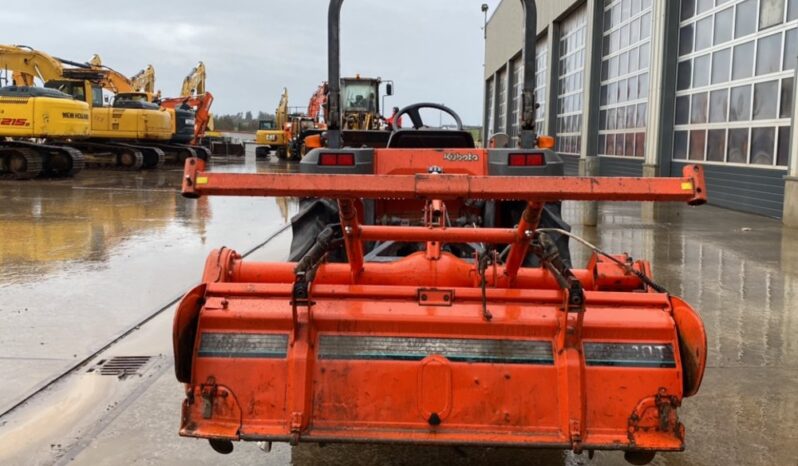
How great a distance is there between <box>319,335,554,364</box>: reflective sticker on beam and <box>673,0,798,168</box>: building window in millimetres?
9795

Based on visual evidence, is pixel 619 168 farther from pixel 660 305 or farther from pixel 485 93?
pixel 485 93

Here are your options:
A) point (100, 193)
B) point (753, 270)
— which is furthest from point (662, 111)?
point (100, 193)

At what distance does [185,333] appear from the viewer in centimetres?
270

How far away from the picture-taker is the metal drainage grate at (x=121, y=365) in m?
4.09

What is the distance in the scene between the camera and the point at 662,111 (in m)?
14.9

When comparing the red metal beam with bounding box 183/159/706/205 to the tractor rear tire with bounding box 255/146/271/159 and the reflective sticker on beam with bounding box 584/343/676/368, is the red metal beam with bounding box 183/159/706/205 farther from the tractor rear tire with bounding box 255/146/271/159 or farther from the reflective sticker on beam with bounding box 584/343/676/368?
the tractor rear tire with bounding box 255/146/271/159

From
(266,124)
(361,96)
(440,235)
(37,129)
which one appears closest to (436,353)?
(440,235)

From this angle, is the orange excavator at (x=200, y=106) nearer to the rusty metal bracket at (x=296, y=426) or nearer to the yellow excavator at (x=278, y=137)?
the yellow excavator at (x=278, y=137)

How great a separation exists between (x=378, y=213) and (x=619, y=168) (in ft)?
46.6

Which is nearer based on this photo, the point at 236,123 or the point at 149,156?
the point at 149,156

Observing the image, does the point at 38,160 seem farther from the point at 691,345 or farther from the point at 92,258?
the point at 691,345

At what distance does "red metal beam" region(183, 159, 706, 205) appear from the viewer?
240cm

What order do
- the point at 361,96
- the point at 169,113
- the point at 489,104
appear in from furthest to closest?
the point at 489,104
the point at 169,113
the point at 361,96

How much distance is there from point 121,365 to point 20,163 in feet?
51.3
